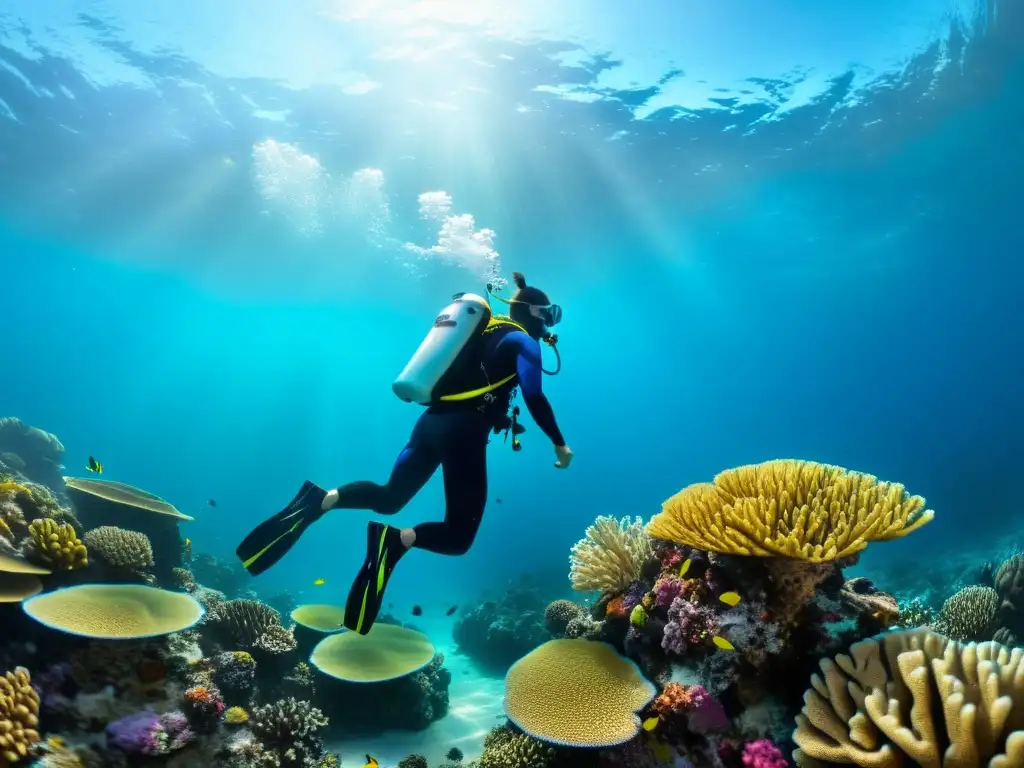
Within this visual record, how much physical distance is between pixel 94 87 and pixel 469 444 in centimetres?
2865

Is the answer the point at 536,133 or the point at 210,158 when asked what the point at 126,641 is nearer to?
the point at 536,133

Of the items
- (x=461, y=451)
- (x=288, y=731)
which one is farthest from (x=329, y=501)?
(x=288, y=731)

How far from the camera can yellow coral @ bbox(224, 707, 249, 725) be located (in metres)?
4.92

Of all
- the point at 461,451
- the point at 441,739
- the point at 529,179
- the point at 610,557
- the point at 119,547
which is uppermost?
the point at 529,179

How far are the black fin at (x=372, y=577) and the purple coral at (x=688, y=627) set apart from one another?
2.36m

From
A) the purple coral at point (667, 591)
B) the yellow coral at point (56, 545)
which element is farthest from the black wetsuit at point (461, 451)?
the yellow coral at point (56, 545)

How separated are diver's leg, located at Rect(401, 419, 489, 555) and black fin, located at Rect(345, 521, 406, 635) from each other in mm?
136

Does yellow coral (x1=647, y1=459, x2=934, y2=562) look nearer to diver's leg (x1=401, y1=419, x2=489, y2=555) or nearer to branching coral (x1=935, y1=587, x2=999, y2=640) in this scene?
diver's leg (x1=401, y1=419, x2=489, y2=555)

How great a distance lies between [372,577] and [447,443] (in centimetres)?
137

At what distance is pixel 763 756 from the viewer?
10.7 feet

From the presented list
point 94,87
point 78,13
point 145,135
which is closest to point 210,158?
point 145,135

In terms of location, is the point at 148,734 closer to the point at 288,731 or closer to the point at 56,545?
the point at 288,731

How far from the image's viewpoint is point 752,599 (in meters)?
3.93

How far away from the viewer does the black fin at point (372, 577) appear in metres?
4.51
